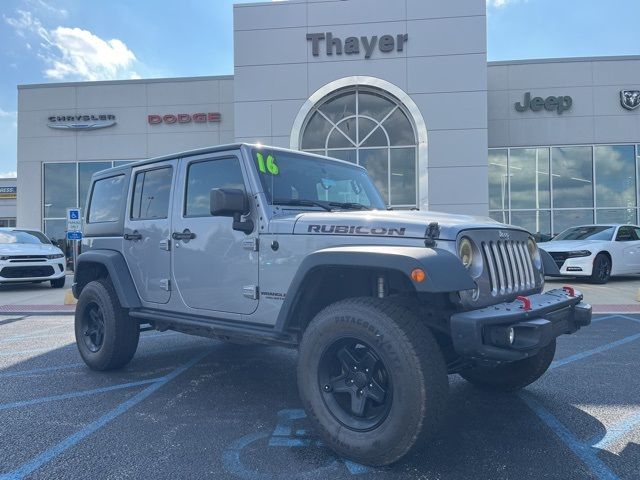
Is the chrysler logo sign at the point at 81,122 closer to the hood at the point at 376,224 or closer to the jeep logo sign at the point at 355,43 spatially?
the jeep logo sign at the point at 355,43

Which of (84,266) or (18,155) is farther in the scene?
(18,155)

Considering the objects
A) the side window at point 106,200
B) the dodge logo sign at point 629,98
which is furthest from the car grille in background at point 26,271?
the dodge logo sign at point 629,98

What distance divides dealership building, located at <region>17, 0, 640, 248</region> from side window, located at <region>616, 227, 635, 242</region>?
12.8ft

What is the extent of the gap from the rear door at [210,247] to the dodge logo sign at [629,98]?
1858 centimetres

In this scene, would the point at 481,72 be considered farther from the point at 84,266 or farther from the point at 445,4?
the point at 84,266

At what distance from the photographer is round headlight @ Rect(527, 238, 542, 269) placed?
12.0 ft

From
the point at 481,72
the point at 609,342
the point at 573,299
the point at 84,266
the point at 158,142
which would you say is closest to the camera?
the point at 573,299

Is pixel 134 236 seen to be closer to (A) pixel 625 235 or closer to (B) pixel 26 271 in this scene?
(B) pixel 26 271

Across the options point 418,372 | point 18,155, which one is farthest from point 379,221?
point 18,155

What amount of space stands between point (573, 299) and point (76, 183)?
67.9 feet

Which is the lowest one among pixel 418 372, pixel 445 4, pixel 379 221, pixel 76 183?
pixel 418 372

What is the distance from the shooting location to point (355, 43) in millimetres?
15703

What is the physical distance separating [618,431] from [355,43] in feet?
47.9

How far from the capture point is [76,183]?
20.1 m
